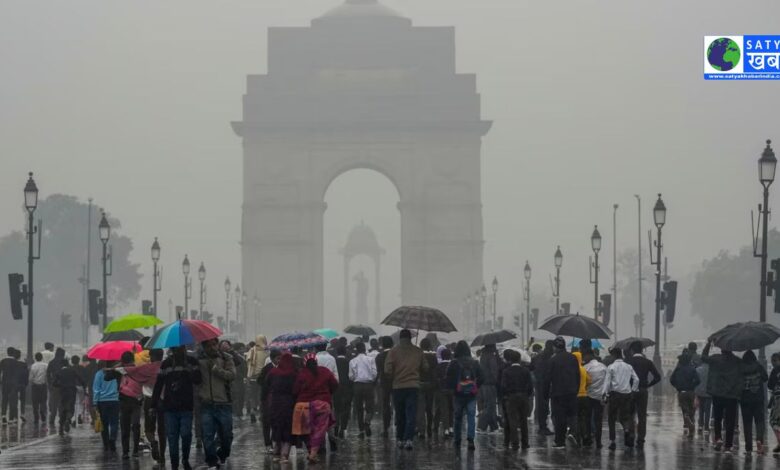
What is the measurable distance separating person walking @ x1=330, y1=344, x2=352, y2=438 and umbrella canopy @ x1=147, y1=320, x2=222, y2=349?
19.4 feet

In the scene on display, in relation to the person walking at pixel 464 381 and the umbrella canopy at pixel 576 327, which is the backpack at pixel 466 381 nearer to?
the person walking at pixel 464 381

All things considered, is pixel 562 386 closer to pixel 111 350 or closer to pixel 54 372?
pixel 111 350

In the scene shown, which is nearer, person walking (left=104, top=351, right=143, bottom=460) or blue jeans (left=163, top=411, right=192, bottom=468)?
blue jeans (left=163, top=411, right=192, bottom=468)

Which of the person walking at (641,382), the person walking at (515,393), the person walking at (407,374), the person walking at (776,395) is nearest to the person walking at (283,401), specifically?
the person walking at (407,374)

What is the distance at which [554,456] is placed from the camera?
2353 centimetres

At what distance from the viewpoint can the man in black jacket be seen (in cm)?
2450

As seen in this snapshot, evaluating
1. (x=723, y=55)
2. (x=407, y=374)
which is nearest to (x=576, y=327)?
(x=407, y=374)

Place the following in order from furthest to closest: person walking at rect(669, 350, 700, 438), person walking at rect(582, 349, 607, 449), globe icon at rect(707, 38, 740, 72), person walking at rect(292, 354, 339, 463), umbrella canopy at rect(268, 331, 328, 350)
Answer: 1. globe icon at rect(707, 38, 740, 72)
2. person walking at rect(669, 350, 700, 438)
3. person walking at rect(582, 349, 607, 449)
4. umbrella canopy at rect(268, 331, 328, 350)
5. person walking at rect(292, 354, 339, 463)

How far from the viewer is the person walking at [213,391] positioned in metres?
21.1

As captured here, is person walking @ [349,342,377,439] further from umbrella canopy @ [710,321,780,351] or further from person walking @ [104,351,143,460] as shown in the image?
umbrella canopy @ [710,321,780,351]

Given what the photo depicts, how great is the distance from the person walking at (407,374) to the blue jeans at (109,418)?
3.78m

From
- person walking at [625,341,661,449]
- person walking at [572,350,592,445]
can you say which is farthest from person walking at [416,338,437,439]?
person walking at [625,341,661,449]

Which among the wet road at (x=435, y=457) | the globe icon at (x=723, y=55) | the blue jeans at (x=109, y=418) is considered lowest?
the wet road at (x=435, y=457)

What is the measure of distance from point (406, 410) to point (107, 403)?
13.4 feet
